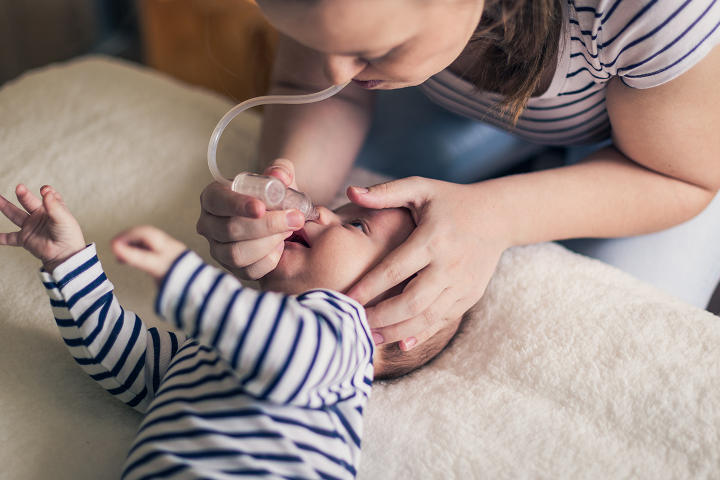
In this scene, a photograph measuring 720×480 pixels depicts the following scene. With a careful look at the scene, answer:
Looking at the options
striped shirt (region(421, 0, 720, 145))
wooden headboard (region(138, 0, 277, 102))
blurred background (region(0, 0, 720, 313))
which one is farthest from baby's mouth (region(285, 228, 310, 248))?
wooden headboard (region(138, 0, 277, 102))

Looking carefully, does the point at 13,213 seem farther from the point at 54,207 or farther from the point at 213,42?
the point at 213,42

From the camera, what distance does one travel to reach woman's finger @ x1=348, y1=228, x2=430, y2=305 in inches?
28.9

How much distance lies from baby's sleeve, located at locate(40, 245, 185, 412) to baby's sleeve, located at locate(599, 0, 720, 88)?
2.06 feet

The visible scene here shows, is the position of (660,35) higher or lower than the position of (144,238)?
higher

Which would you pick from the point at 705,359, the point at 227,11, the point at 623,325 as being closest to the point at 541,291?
the point at 623,325

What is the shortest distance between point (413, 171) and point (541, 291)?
0.37 metres

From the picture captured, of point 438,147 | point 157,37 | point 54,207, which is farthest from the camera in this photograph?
point 157,37

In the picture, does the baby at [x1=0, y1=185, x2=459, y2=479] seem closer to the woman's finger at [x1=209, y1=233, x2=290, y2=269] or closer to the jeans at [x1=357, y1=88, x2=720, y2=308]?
the woman's finger at [x1=209, y1=233, x2=290, y2=269]

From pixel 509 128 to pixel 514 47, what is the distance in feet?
0.87

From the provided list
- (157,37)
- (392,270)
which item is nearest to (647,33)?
(392,270)

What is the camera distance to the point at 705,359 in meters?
0.79

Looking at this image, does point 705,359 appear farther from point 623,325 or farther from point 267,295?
point 267,295

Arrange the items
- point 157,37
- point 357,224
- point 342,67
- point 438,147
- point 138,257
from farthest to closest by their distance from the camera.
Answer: point 157,37
point 438,147
point 357,224
point 342,67
point 138,257

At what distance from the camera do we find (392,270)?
740 mm
